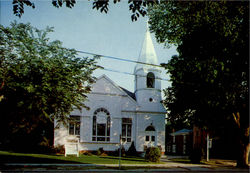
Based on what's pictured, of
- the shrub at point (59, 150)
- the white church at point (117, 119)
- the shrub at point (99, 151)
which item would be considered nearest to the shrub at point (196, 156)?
the white church at point (117, 119)

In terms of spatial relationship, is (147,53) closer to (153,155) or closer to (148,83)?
(148,83)

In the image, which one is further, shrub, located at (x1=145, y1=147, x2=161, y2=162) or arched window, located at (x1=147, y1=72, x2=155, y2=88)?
arched window, located at (x1=147, y1=72, x2=155, y2=88)

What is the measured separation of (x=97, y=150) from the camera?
25.4 m

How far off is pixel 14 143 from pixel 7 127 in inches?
529

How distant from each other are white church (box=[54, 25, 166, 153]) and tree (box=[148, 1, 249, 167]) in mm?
6058

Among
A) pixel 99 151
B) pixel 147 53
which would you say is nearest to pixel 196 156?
pixel 99 151

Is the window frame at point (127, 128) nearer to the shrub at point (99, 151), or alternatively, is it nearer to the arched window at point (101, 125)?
the arched window at point (101, 125)

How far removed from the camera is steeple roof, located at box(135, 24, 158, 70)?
29.0 metres

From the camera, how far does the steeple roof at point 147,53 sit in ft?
95.2

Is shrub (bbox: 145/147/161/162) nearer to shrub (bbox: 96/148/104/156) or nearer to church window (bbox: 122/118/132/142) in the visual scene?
shrub (bbox: 96/148/104/156)

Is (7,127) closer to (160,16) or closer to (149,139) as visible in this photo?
(160,16)

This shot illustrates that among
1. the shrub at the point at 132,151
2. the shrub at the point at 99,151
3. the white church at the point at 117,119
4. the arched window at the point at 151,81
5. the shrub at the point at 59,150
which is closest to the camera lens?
the shrub at the point at 59,150

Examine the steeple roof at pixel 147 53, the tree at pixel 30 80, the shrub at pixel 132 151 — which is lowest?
the shrub at pixel 132 151

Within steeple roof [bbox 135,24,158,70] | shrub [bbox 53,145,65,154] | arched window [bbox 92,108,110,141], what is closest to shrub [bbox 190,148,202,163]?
arched window [bbox 92,108,110,141]
